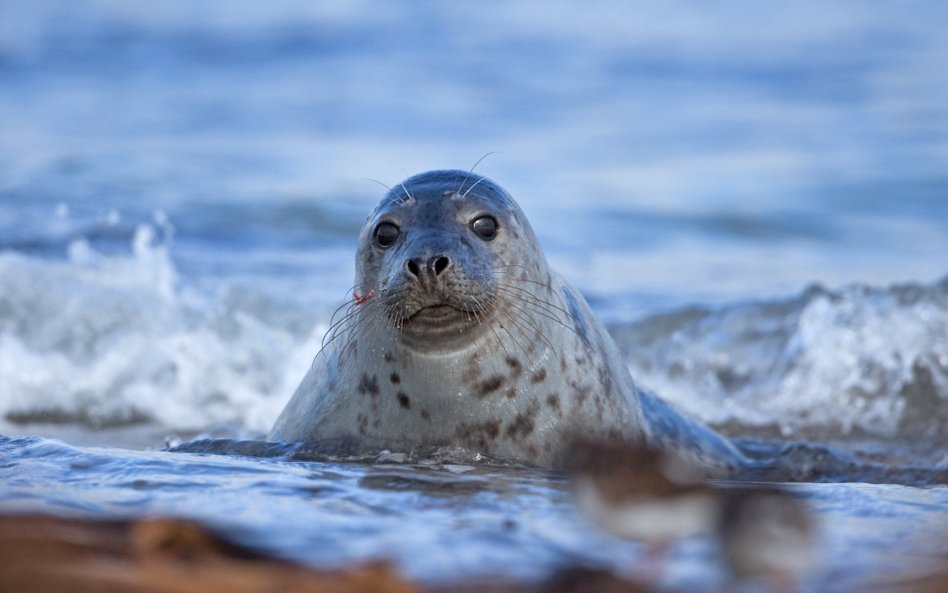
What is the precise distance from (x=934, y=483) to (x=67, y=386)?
4.99 m

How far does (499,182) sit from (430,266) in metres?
10.6

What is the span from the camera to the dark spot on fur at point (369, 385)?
4.70m

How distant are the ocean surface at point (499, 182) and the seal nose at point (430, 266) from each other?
609mm

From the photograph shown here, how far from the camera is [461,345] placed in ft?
14.9

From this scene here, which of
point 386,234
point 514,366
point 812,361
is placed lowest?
point 514,366

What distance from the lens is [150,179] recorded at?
47.3 feet

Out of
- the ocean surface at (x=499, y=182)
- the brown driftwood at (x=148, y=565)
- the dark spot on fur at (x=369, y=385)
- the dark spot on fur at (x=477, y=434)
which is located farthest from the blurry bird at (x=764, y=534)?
the dark spot on fur at (x=369, y=385)

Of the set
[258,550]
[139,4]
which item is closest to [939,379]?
[258,550]

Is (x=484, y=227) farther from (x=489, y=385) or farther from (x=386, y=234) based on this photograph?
(x=489, y=385)

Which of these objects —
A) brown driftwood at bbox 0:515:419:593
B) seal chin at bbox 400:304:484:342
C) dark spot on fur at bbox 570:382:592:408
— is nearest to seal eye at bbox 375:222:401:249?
seal chin at bbox 400:304:484:342

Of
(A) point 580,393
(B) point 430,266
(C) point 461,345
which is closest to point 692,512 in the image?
(B) point 430,266

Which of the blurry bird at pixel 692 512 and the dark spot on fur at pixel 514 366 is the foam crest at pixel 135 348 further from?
the blurry bird at pixel 692 512

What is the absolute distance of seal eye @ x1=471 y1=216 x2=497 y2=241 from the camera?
4719 mm

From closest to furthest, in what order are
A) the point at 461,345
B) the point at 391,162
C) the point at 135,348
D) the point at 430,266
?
the point at 430,266 < the point at 461,345 < the point at 135,348 < the point at 391,162
